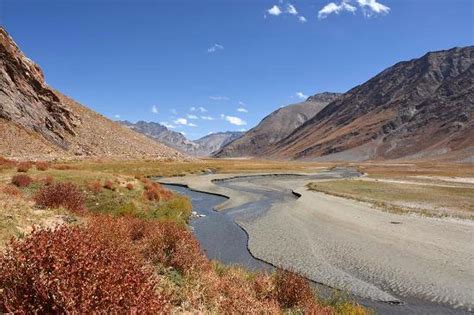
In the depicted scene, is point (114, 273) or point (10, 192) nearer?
point (114, 273)

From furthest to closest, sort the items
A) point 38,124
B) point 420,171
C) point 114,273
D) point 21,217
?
point 420,171, point 38,124, point 21,217, point 114,273

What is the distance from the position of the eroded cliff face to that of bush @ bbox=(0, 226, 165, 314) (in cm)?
7742

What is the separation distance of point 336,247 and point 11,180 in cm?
2015

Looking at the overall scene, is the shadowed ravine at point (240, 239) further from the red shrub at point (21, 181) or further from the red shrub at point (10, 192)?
the red shrub at point (21, 181)

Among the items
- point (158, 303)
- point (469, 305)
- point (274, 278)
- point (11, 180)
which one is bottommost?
point (469, 305)

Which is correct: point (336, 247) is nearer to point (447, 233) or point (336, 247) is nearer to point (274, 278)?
point (447, 233)

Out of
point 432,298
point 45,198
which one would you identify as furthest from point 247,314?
point 45,198

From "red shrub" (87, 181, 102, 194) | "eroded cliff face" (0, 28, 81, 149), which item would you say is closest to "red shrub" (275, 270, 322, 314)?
"red shrub" (87, 181, 102, 194)

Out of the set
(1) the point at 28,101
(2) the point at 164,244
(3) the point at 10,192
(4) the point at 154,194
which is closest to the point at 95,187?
(4) the point at 154,194

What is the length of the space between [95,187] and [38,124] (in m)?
64.0

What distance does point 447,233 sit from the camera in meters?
25.0

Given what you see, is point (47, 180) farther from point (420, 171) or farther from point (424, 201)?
point (420, 171)

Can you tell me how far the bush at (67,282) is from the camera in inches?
247

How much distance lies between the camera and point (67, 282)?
643cm
